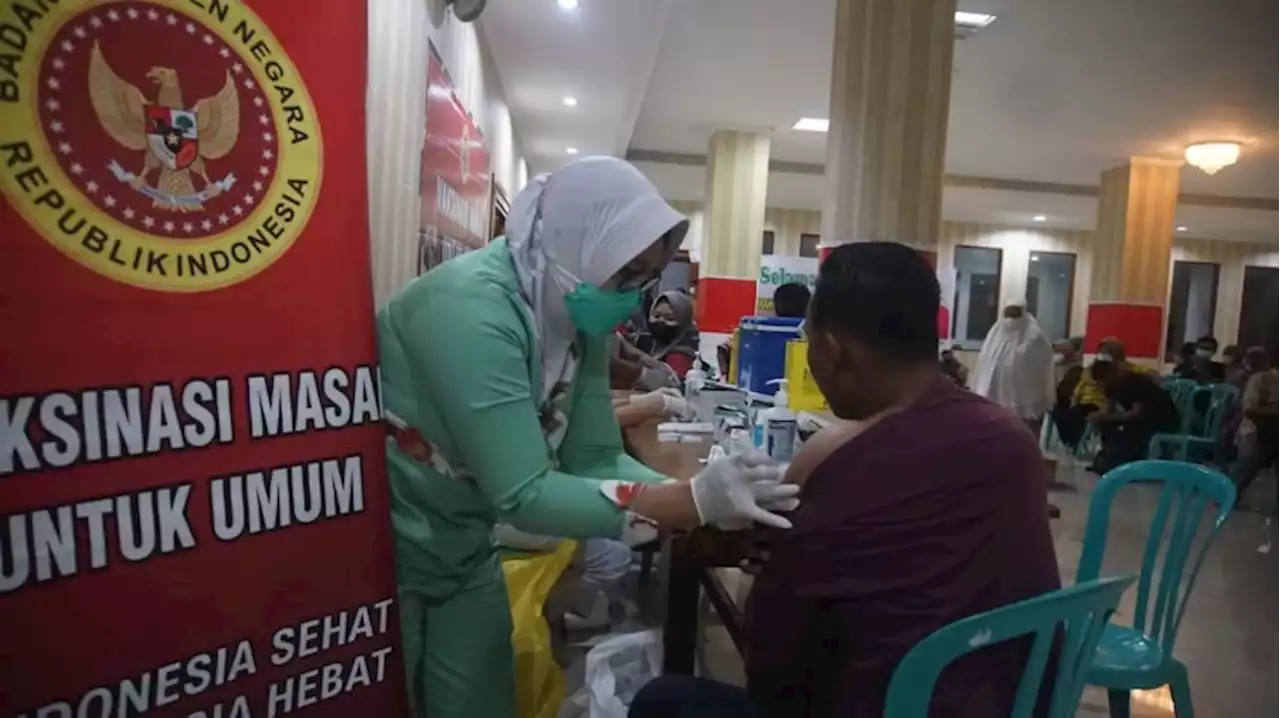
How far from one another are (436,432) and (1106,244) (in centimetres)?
818

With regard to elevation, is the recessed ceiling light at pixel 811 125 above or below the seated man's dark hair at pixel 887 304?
above

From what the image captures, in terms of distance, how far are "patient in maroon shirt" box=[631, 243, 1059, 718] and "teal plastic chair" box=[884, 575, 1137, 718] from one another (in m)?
0.03

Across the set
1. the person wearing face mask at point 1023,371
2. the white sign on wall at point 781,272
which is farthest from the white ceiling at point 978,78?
the person wearing face mask at point 1023,371

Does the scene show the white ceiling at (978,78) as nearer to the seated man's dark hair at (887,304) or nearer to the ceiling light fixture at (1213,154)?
the ceiling light fixture at (1213,154)

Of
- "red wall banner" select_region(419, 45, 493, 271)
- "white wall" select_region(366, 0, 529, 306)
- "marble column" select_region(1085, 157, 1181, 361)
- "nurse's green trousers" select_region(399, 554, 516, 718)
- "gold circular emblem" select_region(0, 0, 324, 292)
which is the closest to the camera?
"gold circular emblem" select_region(0, 0, 324, 292)

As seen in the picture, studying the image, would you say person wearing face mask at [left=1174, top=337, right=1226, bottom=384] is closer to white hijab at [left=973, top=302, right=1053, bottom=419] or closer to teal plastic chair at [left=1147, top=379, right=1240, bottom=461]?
teal plastic chair at [left=1147, top=379, right=1240, bottom=461]

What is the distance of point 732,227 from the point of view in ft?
24.4

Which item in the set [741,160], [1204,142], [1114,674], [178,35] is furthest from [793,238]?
[178,35]

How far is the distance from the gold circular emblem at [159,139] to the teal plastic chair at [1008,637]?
3.16ft

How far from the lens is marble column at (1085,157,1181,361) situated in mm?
7410

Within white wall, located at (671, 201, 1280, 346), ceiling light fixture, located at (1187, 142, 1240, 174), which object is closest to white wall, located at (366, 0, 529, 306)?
ceiling light fixture, located at (1187, 142, 1240, 174)

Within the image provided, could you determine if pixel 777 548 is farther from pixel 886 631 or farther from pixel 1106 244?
pixel 1106 244

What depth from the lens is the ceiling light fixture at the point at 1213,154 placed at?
21.5ft

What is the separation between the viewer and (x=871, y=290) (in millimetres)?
1024
